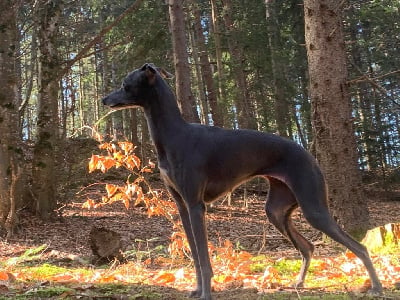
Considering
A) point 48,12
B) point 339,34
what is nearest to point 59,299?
point 339,34

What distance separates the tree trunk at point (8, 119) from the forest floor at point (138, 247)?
2.21ft

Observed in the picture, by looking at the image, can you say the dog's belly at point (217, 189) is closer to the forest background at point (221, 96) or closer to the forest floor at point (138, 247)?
the forest floor at point (138, 247)

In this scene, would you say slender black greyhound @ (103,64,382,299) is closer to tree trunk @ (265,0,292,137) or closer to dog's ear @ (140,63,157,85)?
dog's ear @ (140,63,157,85)

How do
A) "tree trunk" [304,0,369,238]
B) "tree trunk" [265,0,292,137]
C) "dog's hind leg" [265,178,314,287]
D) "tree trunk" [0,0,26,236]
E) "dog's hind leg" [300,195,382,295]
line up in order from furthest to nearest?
"tree trunk" [265,0,292,137] → "tree trunk" [0,0,26,236] → "tree trunk" [304,0,369,238] → "dog's hind leg" [265,178,314,287] → "dog's hind leg" [300,195,382,295]

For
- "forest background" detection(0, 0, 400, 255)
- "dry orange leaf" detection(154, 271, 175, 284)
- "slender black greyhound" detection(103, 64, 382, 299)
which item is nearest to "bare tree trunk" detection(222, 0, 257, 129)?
"forest background" detection(0, 0, 400, 255)

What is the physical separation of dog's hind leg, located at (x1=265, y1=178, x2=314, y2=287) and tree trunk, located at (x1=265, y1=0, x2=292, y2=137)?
1730cm

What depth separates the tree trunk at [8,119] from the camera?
10070 mm

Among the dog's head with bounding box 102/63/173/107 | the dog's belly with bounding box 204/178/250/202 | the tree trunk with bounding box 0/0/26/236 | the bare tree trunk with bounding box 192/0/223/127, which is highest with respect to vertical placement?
the bare tree trunk with bounding box 192/0/223/127

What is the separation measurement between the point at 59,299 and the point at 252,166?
6.31 feet

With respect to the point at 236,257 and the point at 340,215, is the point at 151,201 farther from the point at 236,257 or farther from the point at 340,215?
the point at 340,215

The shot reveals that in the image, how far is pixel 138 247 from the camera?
768 cm

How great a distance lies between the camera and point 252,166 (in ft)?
13.3

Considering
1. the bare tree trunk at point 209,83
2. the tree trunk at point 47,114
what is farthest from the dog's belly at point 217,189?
the bare tree trunk at point 209,83

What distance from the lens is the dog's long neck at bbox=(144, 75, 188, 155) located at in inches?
159
